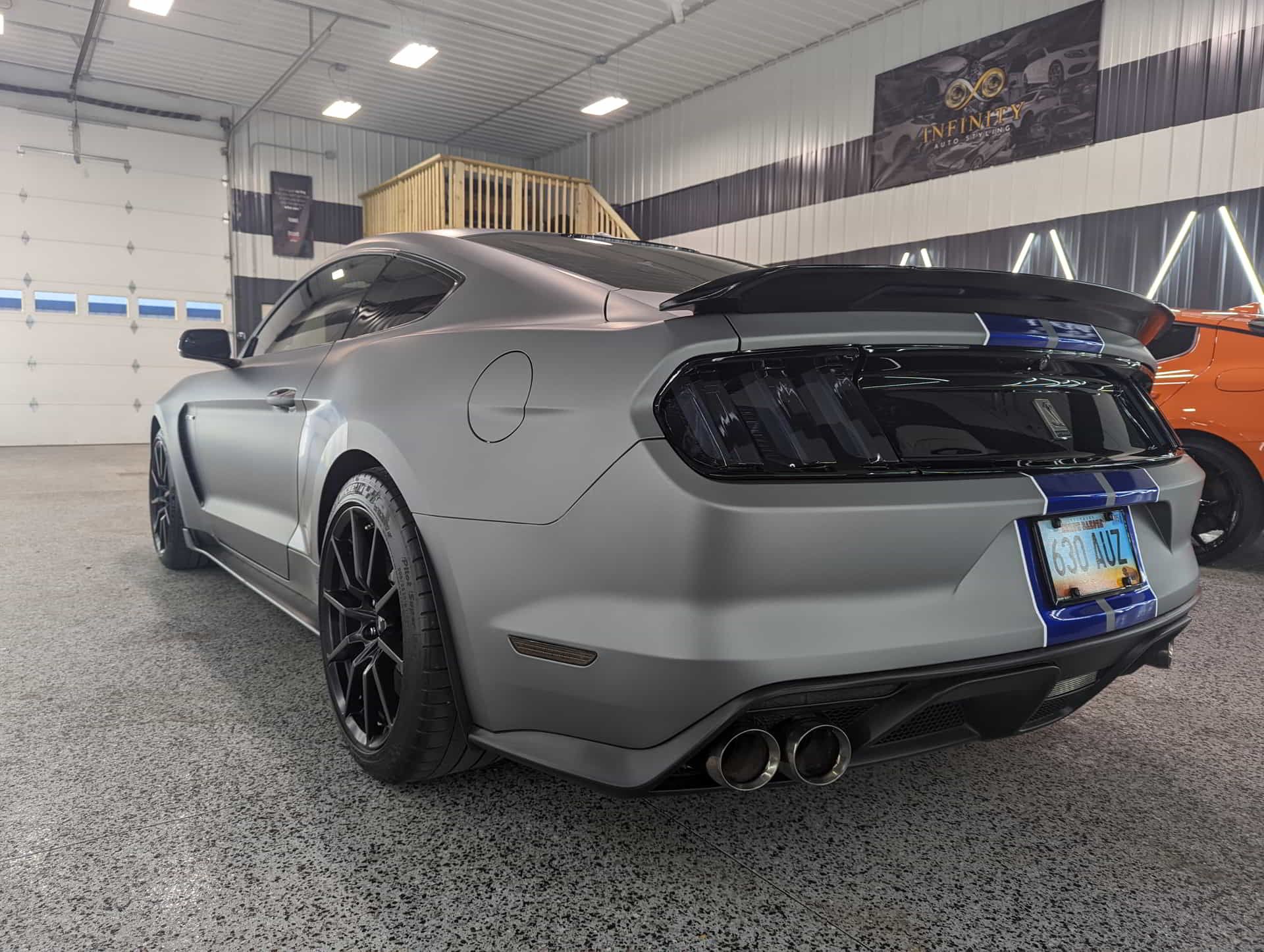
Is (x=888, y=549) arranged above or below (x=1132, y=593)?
above

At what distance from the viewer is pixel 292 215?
1303 centimetres

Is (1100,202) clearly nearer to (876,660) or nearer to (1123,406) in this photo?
(1123,406)

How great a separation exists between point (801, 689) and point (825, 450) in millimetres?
351

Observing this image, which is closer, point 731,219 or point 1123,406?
point 1123,406

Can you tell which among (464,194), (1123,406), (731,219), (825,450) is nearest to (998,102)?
(731,219)

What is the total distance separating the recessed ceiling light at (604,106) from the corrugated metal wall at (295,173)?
12.4 ft

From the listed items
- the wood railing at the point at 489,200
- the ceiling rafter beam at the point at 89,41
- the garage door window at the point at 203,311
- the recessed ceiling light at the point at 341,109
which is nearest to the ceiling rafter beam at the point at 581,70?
the wood railing at the point at 489,200

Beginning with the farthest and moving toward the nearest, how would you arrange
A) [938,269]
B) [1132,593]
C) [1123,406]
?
[1123,406] → [1132,593] → [938,269]

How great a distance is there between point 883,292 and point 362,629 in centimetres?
120

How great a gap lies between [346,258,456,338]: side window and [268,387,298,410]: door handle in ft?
0.72

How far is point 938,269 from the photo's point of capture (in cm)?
130

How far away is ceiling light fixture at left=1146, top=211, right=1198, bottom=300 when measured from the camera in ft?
21.5

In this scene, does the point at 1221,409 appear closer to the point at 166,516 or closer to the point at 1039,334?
the point at 1039,334

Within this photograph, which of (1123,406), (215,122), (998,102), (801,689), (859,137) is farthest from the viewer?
(215,122)
